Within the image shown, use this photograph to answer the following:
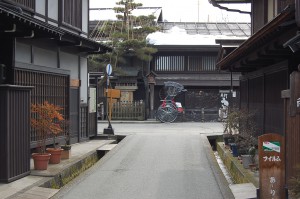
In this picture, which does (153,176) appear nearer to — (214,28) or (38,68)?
(38,68)

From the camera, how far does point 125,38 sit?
111 ft

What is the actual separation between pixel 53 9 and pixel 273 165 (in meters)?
10.3

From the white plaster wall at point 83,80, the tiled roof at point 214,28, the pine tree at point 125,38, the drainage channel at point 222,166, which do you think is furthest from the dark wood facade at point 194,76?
the white plaster wall at point 83,80

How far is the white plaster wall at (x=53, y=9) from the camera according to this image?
1438cm

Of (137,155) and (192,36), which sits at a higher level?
(192,36)

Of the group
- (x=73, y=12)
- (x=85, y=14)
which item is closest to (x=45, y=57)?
(x=73, y=12)

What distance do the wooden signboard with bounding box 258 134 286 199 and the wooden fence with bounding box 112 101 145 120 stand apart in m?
27.0

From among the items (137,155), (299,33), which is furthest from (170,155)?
(299,33)

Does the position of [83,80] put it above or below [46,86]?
above

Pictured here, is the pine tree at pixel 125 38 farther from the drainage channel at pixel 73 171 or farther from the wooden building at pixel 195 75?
the drainage channel at pixel 73 171

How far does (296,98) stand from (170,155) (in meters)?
7.65

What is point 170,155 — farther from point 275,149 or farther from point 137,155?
point 275,149

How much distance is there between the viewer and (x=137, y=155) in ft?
45.9

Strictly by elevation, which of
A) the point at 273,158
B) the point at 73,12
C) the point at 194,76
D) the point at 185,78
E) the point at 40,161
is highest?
the point at 73,12
